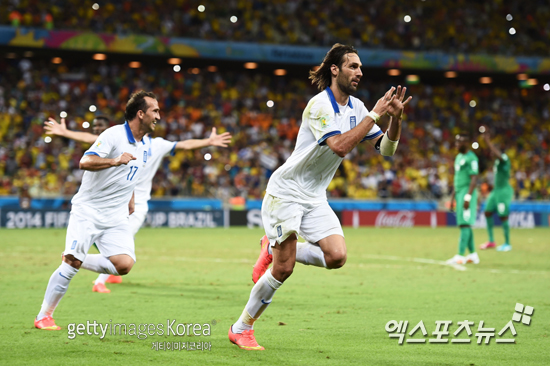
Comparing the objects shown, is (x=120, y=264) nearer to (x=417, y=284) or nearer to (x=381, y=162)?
(x=417, y=284)

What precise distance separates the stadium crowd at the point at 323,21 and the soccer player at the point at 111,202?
2569cm

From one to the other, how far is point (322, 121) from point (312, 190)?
0.80 meters

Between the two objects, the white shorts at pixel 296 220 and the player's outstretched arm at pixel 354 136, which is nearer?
the player's outstretched arm at pixel 354 136

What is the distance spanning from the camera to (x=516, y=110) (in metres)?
40.5

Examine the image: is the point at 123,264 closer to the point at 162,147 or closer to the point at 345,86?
the point at 345,86

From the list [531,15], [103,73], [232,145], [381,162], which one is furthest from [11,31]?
[531,15]

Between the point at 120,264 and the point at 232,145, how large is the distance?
2324 cm

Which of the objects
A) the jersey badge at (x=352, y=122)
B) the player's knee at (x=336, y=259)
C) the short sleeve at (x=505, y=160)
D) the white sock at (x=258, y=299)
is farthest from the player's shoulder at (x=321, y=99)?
the short sleeve at (x=505, y=160)

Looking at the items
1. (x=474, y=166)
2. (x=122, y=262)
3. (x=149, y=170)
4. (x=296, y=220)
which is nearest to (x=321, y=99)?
(x=296, y=220)

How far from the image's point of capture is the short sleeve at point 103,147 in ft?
21.3

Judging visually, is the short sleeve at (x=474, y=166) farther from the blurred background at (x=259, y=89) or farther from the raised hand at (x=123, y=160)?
the blurred background at (x=259, y=89)

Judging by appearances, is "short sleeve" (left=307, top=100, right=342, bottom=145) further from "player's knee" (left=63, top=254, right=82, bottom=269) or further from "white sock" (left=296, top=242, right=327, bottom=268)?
"player's knee" (left=63, top=254, right=82, bottom=269)

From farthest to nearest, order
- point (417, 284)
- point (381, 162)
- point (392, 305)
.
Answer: point (381, 162) < point (417, 284) < point (392, 305)

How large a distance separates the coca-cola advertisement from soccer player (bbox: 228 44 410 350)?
21.0 metres
